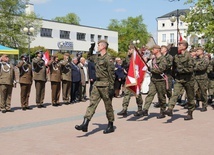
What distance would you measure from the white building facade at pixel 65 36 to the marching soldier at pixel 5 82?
53.4 meters

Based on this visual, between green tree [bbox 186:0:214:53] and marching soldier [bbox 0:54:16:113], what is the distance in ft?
36.4

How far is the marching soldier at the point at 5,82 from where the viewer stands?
12.4 meters

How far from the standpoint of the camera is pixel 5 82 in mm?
12375

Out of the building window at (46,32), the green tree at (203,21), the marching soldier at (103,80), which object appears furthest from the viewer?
the building window at (46,32)

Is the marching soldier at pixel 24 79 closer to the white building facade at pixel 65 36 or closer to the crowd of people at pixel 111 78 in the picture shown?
the crowd of people at pixel 111 78

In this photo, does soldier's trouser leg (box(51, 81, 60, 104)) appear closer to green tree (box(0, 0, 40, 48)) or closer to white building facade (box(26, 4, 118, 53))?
green tree (box(0, 0, 40, 48))

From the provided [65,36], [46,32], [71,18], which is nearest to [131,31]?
[71,18]

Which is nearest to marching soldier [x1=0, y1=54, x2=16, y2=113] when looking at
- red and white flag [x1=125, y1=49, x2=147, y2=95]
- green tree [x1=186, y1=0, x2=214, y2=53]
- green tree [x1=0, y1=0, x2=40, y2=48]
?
red and white flag [x1=125, y1=49, x2=147, y2=95]

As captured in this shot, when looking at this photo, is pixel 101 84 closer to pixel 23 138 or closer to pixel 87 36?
pixel 23 138

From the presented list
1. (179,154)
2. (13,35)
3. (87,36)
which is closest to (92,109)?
(179,154)

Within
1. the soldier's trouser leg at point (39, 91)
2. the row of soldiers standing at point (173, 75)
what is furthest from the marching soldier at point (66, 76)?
the row of soldiers standing at point (173, 75)

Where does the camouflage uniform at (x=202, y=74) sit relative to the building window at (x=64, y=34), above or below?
below

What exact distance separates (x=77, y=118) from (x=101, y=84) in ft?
9.33

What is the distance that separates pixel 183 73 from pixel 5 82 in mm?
5695
